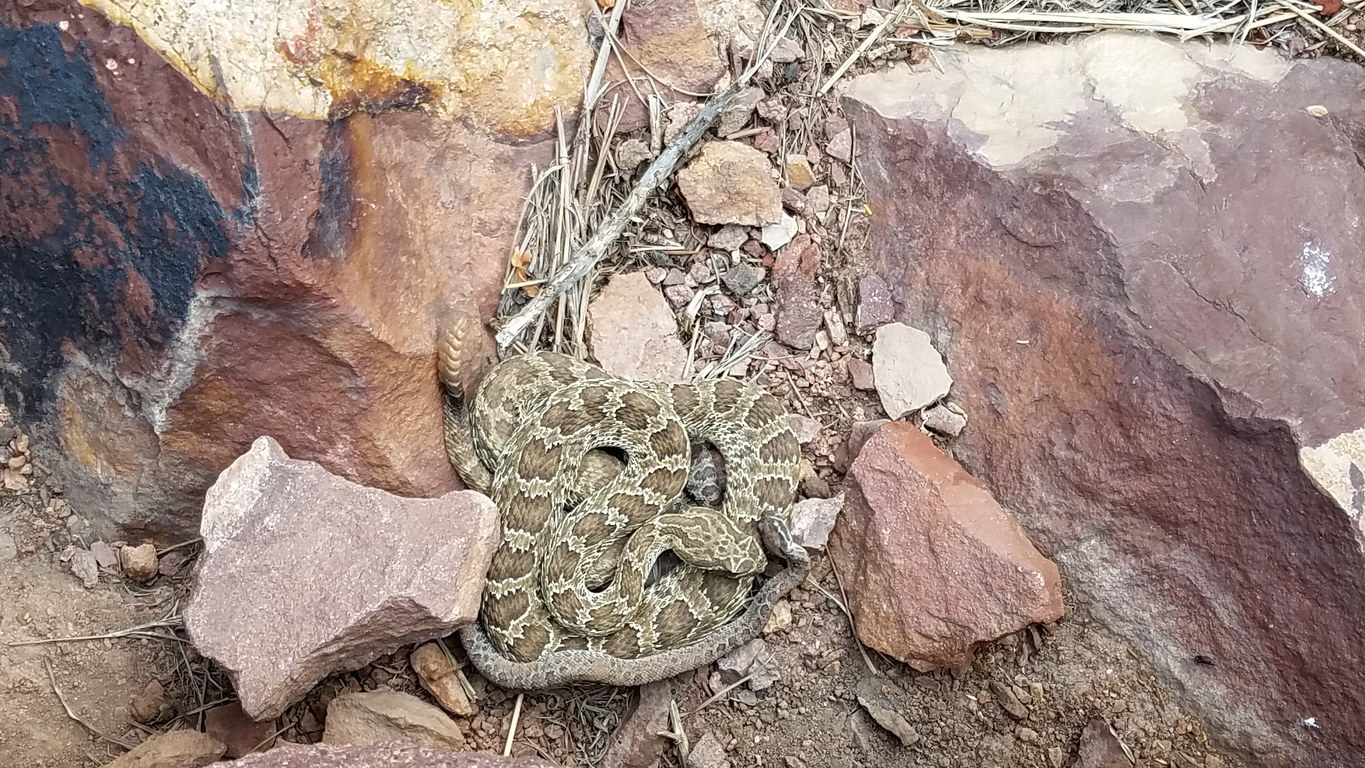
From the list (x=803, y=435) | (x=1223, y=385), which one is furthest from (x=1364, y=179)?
(x=803, y=435)

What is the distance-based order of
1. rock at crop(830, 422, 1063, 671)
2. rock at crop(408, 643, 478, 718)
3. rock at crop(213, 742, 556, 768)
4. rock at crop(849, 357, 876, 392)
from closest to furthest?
rock at crop(213, 742, 556, 768) < rock at crop(830, 422, 1063, 671) < rock at crop(408, 643, 478, 718) < rock at crop(849, 357, 876, 392)

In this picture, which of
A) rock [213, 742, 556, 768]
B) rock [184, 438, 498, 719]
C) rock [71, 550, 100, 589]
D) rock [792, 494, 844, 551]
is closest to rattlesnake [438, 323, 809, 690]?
rock [792, 494, 844, 551]

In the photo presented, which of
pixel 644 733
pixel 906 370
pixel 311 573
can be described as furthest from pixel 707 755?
pixel 906 370

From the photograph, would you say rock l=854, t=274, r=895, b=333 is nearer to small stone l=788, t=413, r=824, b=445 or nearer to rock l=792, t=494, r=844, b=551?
small stone l=788, t=413, r=824, b=445

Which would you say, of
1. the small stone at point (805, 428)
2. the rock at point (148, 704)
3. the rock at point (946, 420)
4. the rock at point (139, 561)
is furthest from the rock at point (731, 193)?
the rock at point (148, 704)

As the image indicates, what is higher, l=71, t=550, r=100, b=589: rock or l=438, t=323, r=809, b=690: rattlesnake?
l=71, t=550, r=100, b=589: rock

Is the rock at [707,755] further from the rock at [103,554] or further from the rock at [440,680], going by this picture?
the rock at [103,554]
